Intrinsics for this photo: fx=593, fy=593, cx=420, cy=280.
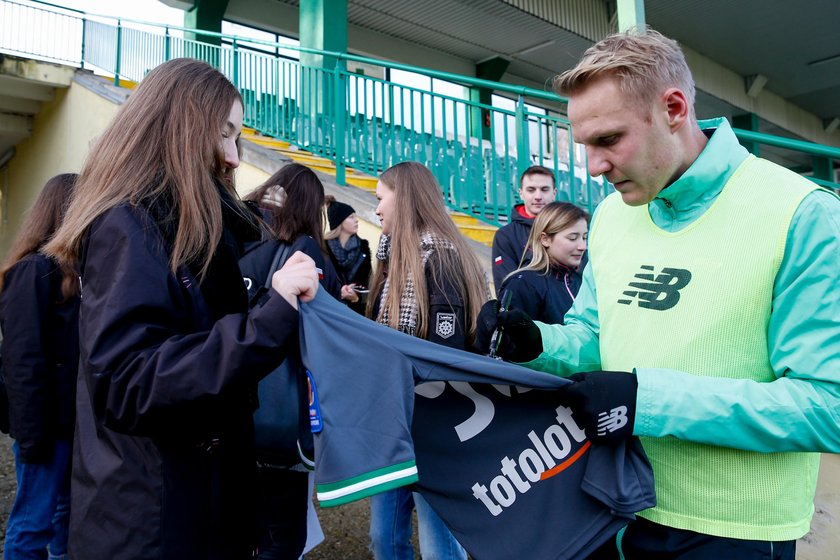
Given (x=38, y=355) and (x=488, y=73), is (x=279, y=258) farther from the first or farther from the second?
(x=488, y=73)

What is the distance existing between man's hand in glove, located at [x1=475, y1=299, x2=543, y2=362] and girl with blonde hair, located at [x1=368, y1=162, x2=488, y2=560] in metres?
0.90

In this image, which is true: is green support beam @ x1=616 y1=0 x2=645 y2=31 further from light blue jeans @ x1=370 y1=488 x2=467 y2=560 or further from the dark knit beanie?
light blue jeans @ x1=370 y1=488 x2=467 y2=560

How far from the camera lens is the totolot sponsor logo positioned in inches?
61.3

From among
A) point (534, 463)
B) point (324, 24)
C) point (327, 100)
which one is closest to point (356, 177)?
point (327, 100)

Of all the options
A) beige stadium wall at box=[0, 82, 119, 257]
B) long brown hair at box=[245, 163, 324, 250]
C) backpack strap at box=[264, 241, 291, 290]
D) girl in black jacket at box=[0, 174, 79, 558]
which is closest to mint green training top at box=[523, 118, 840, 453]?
backpack strap at box=[264, 241, 291, 290]

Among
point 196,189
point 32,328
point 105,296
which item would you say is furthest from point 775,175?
point 32,328

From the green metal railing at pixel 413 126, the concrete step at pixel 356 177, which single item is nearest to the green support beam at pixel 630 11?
the green metal railing at pixel 413 126

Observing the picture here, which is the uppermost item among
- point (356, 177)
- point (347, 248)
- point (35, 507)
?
point (356, 177)

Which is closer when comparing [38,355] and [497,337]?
[497,337]

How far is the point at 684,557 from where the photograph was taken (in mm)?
1346

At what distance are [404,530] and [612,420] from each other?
168 centimetres

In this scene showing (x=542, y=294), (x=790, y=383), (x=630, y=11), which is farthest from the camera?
(x=630, y=11)

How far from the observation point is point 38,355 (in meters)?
2.58

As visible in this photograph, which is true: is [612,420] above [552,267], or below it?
below
